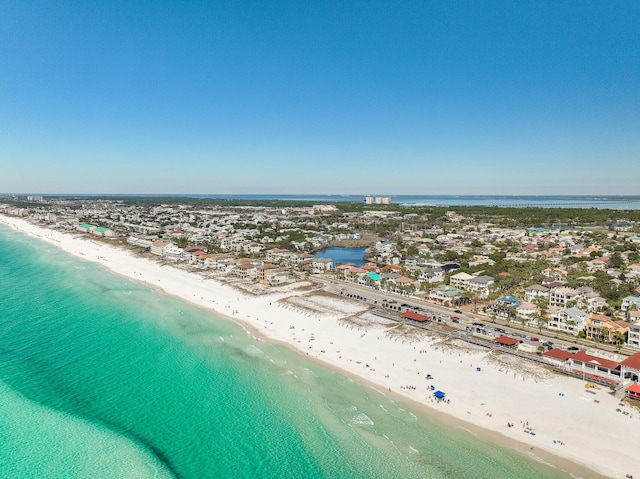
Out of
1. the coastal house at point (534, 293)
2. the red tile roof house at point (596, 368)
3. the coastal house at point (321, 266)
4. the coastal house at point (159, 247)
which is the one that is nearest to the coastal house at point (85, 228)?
the coastal house at point (159, 247)

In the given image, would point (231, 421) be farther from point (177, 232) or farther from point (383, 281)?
point (177, 232)

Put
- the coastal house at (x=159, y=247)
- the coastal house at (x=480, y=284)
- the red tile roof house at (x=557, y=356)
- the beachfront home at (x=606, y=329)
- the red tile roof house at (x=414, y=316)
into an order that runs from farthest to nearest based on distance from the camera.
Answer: the coastal house at (x=159, y=247) → the coastal house at (x=480, y=284) → the red tile roof house at (x=414, y=316) → the beachfront home at (x=606, y=329) → the red tile roof house at (x=557, y=356)

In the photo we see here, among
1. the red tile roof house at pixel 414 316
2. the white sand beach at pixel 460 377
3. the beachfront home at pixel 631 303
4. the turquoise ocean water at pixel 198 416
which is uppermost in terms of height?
the beachfront home at pixel 631 303

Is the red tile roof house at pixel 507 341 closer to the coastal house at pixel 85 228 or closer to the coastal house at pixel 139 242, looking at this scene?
the coastal house at pixel 139 242

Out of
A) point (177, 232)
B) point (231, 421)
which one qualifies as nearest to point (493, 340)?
point (231, 421)

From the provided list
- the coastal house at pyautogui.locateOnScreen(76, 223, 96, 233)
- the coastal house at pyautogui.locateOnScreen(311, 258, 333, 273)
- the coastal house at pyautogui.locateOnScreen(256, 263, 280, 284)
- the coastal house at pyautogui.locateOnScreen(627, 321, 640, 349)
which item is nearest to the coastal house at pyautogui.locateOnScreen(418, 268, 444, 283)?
the coastal house at pyautogui.locateOnScreen(311, 258, 333, 273)
